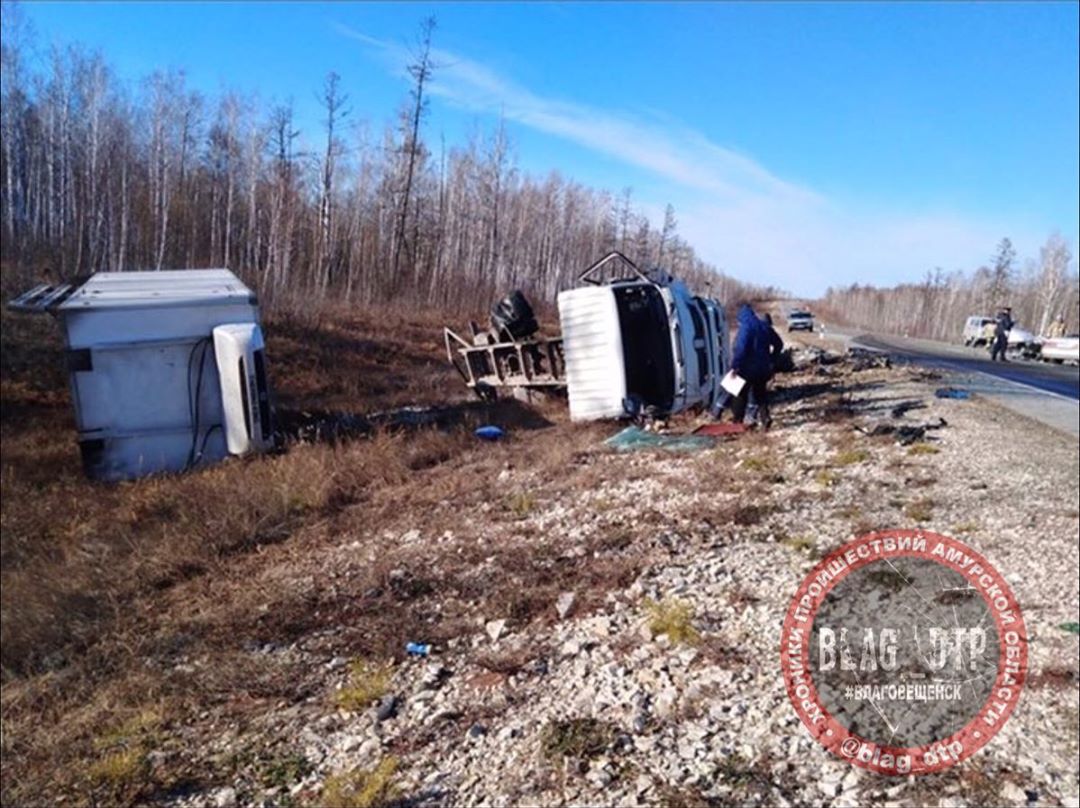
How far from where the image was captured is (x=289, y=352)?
18281mm

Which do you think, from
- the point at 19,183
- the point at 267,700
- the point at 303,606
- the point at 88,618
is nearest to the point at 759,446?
the point at 303,606

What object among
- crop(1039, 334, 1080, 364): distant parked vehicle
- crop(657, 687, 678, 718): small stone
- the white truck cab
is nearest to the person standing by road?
the white truck cab

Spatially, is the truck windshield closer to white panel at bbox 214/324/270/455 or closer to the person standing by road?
the person standing by road

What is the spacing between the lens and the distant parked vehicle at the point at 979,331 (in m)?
35.1

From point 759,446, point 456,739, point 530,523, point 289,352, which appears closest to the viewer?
point 456,739

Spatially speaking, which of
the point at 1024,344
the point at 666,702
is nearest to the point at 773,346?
the point at 666,702

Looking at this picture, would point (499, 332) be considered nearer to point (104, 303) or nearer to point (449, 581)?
point (104, 303)

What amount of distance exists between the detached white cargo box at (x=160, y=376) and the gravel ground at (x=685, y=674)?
3.62 metres

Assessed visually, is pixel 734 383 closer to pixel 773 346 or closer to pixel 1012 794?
pixel 773 346

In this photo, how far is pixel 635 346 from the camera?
910cm

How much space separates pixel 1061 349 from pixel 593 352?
2403cm

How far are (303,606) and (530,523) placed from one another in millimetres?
1982

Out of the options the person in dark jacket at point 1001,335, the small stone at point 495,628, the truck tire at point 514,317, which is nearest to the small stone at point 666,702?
the small stone at point 495,628

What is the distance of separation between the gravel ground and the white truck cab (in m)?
2.70
